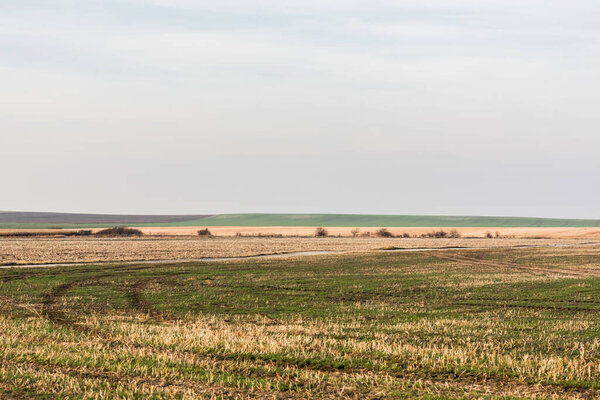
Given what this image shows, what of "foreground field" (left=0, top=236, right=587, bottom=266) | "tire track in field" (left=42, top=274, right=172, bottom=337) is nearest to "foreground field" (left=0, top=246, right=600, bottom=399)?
"tire track in field" (left=42, top=274, right=172, bottom=337)

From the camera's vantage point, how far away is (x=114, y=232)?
171 m

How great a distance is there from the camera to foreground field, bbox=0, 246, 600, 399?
13.8m

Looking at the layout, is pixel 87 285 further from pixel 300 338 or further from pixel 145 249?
pixel 145 249

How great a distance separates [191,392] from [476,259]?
58379mm

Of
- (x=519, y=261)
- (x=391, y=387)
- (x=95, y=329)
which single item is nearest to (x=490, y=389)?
(x=391, y=387)

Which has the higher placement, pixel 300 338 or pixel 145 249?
pixel 300 338

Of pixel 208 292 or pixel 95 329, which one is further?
pixel 208 292

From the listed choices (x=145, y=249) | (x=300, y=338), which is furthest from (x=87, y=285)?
(x=145, y=249)

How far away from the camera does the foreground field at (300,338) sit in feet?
45.4

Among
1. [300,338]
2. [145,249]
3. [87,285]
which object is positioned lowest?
[145,249]

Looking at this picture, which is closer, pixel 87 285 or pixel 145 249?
pixel 87 285

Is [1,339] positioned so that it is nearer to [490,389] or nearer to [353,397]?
[353,397]

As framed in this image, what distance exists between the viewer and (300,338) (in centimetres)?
1959

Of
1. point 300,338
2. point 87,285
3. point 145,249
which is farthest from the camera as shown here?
point 145,249
